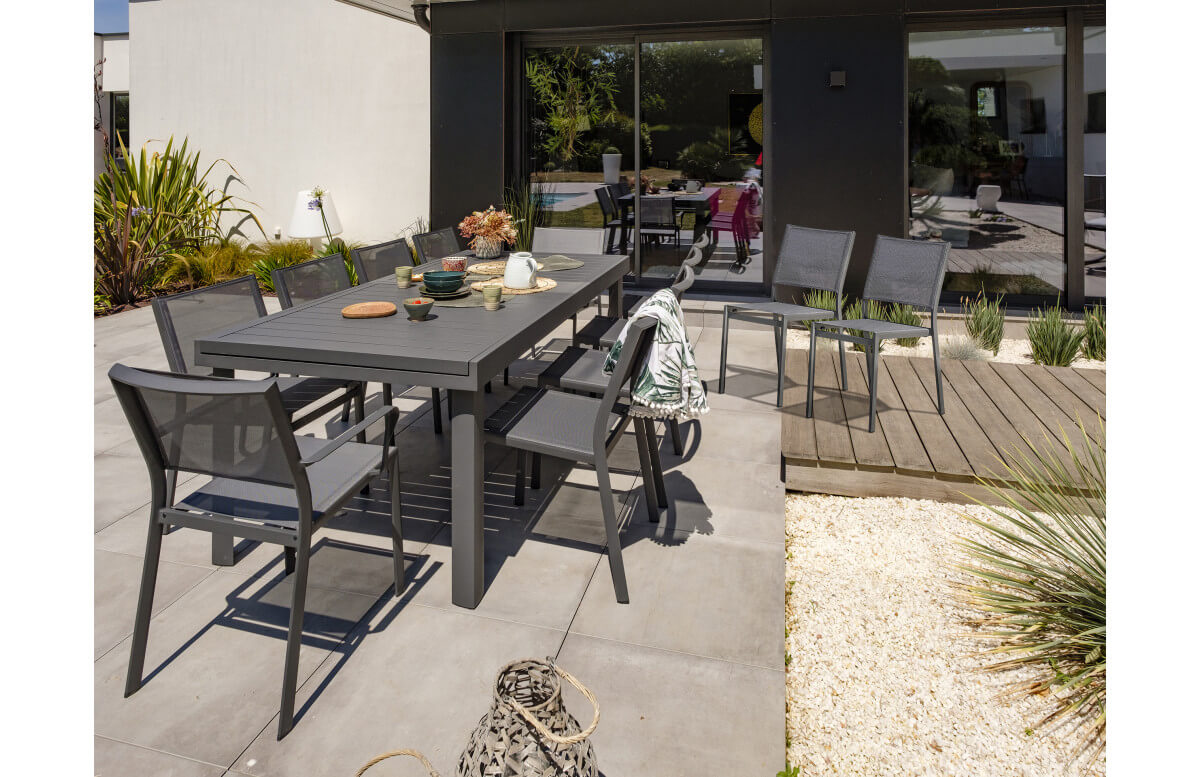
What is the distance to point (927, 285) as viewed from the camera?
15.6ft

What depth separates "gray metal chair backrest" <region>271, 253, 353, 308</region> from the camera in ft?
12.6

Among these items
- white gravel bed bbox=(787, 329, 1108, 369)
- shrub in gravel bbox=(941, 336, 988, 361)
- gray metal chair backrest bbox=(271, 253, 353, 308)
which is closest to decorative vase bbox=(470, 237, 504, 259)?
gray metal chair backrest bbox=(271, 253, 353, 308)

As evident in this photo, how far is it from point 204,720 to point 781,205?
661 cm

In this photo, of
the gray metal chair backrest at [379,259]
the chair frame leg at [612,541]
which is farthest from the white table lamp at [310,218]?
the chair frame leg at [612,541]

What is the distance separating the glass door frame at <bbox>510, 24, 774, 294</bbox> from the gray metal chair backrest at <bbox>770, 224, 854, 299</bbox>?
231 centimetres

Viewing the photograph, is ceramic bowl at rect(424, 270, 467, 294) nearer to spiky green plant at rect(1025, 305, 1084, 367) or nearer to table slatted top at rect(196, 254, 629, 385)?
table slatted top at rect(196, 254, 629, 385)

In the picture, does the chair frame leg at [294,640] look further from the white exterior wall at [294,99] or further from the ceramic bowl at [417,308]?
the white exterior wall at [294,99]

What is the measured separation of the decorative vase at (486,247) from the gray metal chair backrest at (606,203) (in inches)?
138

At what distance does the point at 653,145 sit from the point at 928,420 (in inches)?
189

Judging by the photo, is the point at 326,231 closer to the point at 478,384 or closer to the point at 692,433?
the point at 692,433

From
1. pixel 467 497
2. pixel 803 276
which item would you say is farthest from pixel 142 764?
pixel 803 276

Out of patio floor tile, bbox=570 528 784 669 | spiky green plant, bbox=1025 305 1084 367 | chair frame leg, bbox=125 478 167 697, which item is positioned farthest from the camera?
spiky green plant, bbox=1025 305 1084 367
